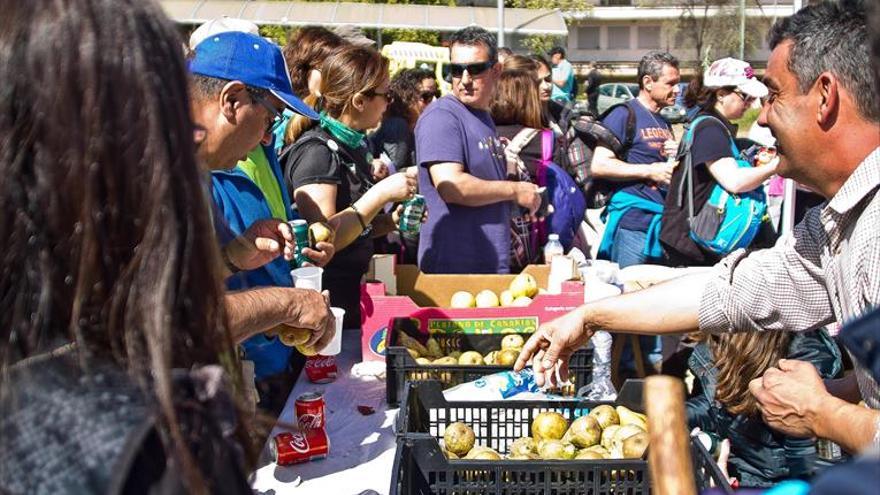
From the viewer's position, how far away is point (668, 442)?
1.22m

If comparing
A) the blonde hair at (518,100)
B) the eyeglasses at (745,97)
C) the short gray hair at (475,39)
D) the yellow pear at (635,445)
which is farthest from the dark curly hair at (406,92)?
the yellow pear at (635,445)

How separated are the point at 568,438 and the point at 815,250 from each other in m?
0.86

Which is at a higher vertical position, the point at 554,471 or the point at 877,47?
the point at 877,47

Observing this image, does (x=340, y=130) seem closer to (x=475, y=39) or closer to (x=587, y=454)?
(x=475, y=39)

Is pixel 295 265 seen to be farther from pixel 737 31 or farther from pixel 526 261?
pixel 737 31

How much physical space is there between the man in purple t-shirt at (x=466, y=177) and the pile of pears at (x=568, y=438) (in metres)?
1.44

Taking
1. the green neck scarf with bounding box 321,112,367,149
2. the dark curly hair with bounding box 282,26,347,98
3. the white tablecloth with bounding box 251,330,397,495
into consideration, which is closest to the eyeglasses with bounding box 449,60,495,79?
the dark curly hair with bounding box 282,26,347,98

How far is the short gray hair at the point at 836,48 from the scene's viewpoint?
1.74 meters

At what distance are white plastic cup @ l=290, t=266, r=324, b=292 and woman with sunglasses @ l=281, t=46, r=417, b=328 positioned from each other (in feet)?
1.58

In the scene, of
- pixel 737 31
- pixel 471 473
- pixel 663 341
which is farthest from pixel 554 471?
pixel 737 31

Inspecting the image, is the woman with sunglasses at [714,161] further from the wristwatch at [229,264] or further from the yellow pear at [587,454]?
the wristwatch at [229,264]

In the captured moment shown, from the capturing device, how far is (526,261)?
4.41m

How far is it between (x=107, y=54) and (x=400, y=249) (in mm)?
4080

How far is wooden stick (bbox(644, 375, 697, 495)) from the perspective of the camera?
3.90 feet
